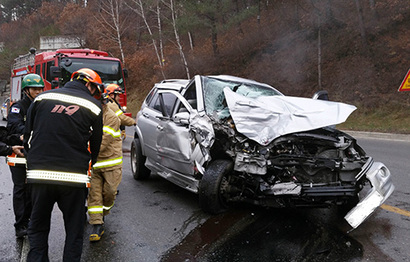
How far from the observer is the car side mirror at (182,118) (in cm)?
502

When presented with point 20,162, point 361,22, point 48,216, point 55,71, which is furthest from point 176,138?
point 361,22

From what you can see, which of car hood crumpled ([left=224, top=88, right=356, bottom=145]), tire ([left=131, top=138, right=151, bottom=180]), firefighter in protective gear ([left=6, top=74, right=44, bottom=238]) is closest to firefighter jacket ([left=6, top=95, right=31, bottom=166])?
firefighter in protective gear ([left=6, top=74, right=44, bottom=238])

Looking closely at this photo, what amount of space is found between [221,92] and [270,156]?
1599 mm

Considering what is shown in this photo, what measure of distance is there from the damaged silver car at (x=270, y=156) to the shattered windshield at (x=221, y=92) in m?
0.02

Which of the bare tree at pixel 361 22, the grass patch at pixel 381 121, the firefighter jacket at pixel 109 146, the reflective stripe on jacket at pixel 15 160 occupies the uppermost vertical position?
the bare tree at pixel 361 22

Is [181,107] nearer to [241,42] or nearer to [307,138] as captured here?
[307,138]

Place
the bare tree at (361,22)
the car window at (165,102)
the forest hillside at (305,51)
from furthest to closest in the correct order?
the bare tree at (361,22)
the forest hillside at (305,51)
the car window at (165,102)

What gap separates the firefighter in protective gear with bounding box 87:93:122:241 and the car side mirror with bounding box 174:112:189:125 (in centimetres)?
103

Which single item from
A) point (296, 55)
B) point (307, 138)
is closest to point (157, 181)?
point (307, 138)

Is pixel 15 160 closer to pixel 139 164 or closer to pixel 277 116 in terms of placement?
pixel 139 164

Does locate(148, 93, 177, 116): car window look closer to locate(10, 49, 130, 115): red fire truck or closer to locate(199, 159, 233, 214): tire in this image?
locate(199, 159, 233, 214): tire

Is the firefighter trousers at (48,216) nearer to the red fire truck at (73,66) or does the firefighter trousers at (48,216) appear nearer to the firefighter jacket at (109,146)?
the firefighter jacket at (109,146)

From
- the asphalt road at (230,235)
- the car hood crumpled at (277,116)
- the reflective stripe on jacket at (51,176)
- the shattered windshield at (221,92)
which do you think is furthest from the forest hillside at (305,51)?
the reflective stripe on jacket at (51,176)

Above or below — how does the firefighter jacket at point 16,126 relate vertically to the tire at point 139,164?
above
